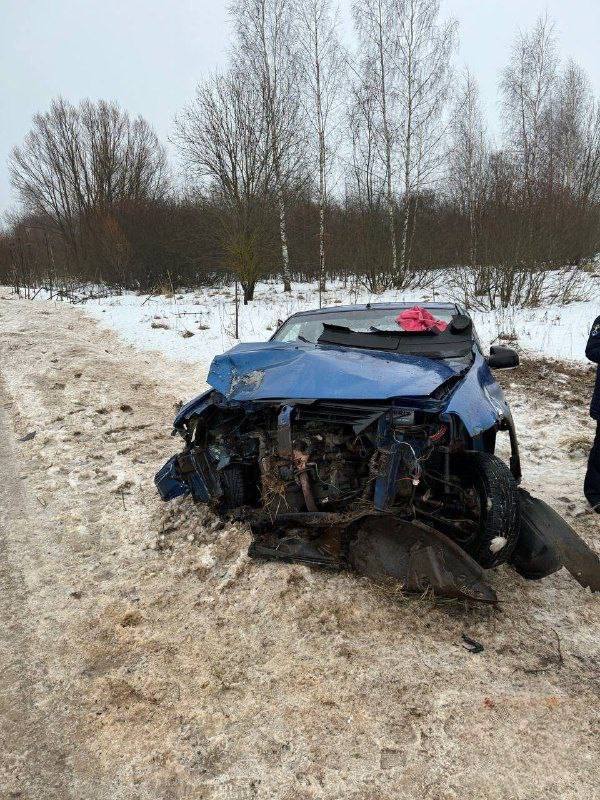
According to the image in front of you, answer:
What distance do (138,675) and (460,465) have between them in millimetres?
2003

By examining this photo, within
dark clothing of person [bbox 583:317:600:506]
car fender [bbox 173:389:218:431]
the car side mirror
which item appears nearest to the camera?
car fender [bbox 173:389:218:431]

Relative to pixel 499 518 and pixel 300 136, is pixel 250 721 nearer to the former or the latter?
pixel 499 518

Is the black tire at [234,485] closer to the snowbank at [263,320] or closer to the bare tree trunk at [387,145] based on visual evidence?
the snowbank at [263,320]

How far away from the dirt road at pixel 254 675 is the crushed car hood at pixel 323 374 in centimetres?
100

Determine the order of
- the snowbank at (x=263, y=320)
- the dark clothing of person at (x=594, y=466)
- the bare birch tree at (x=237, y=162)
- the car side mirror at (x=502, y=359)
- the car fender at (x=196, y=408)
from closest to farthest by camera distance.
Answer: the car fender at (x=196, y=408) < the dark clothing of person at (x=594, y=466) < the car side mirror at (x=502, y=359) < the snowbank at (x=263, y=320) < the bare birch tree at (x=237, y=162)

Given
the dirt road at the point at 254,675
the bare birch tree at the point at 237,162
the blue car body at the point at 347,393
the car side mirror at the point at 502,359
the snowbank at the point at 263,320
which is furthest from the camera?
the bare birch tree at the point at 237,162

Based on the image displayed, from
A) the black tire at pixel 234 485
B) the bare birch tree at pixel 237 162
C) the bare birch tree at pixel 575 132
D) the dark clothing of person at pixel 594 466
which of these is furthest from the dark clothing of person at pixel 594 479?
the bare birch tree at pixel 575 132

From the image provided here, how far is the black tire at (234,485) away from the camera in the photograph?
3.18 metres

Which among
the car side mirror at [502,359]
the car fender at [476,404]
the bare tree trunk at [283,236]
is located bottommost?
the car fender at [476,404]

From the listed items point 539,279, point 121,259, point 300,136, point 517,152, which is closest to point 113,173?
point 121,259

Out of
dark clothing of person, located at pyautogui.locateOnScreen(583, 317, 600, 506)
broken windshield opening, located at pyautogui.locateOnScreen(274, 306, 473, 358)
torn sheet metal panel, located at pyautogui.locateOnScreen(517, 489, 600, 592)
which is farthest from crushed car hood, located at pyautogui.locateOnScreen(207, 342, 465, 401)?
dark clothing of person, located at pyautogui.locateOnScreen(583, 317, 600, 506)

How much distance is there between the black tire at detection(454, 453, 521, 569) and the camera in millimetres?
2559

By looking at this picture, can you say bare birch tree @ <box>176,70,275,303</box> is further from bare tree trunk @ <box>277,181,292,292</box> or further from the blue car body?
the blue car body

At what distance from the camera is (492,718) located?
1944mm
